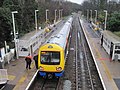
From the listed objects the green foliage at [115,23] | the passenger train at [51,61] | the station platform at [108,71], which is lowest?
the station platform at [108,71]

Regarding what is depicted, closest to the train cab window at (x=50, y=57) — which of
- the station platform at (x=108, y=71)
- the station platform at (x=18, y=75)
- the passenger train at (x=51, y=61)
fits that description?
the passenger train at (x=51, y=61)

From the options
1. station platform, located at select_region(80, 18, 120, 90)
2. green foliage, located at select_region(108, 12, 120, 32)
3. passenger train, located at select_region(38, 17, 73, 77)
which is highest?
green foliage, located at select_region(108, 12, 120, 32)

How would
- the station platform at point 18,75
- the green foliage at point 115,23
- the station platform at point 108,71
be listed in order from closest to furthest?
the station platform at point 18,75
the station platform at point 108,71
the green foliage at point 115,23

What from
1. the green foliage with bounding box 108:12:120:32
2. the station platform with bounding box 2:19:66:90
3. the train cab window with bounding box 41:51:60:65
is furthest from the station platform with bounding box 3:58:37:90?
the green foliage with bounding box 108:12:120:32

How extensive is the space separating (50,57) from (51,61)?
0.30 metres

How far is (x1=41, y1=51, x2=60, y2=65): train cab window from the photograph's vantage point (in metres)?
15.2

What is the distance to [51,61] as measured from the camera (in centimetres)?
1517

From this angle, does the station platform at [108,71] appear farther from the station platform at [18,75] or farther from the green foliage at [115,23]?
the green foliage at [115,23]

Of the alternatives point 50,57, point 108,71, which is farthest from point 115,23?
point 50,57

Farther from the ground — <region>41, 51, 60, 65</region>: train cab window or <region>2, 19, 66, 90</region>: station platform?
<region>41, 51, 60, 65</region>: train cab window

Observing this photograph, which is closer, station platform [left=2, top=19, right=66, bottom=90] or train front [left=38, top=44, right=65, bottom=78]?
station platform [left=2, top=19, right=66, bottom=90]

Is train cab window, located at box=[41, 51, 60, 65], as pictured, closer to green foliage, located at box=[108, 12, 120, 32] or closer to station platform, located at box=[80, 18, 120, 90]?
station platform, located at box=[80, 18, 120, 90]

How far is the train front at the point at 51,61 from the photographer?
15133 mm

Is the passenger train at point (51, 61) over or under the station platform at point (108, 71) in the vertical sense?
over
